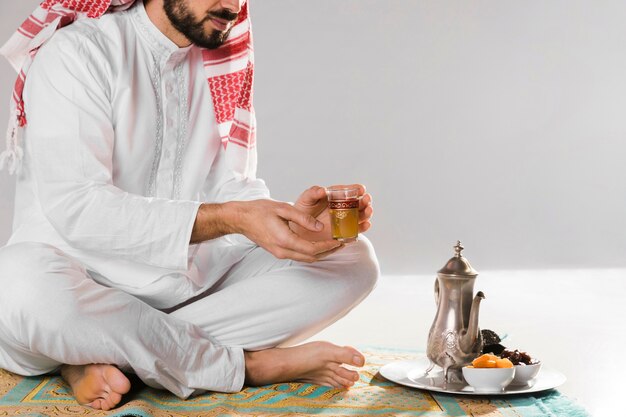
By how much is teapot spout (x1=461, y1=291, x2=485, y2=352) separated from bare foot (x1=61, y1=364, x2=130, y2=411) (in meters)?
0.76

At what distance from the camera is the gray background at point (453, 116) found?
210 inches

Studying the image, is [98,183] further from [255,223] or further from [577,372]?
[577,372]

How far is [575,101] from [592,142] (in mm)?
267

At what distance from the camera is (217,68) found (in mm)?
2537

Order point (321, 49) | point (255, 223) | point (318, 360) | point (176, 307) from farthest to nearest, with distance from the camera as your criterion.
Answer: point (321, 49), point (176, 307), point (318, 360), point (255, 223)

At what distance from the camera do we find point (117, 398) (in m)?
1.96

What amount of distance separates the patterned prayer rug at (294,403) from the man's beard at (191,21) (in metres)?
0.88

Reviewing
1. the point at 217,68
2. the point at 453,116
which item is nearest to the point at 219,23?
the point at 217,68

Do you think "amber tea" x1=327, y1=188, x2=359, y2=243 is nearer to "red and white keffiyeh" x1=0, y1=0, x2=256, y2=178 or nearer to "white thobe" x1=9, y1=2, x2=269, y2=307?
"white thobe" x1=9, y1=2, x2=269, y2=307

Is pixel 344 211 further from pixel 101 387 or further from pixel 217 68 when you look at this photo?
pixel 217 68

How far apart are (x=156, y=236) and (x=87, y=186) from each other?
189 mm

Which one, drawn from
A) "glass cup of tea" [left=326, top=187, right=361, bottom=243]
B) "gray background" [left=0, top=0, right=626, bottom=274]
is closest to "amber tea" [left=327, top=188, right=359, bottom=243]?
"glass cup of tea" [left=326, top=187, right=361, bottom=243]

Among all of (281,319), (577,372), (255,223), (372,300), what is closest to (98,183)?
(255,223)

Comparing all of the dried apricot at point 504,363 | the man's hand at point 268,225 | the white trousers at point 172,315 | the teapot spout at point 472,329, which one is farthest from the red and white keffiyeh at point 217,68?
the dried apricot at point 504,363
